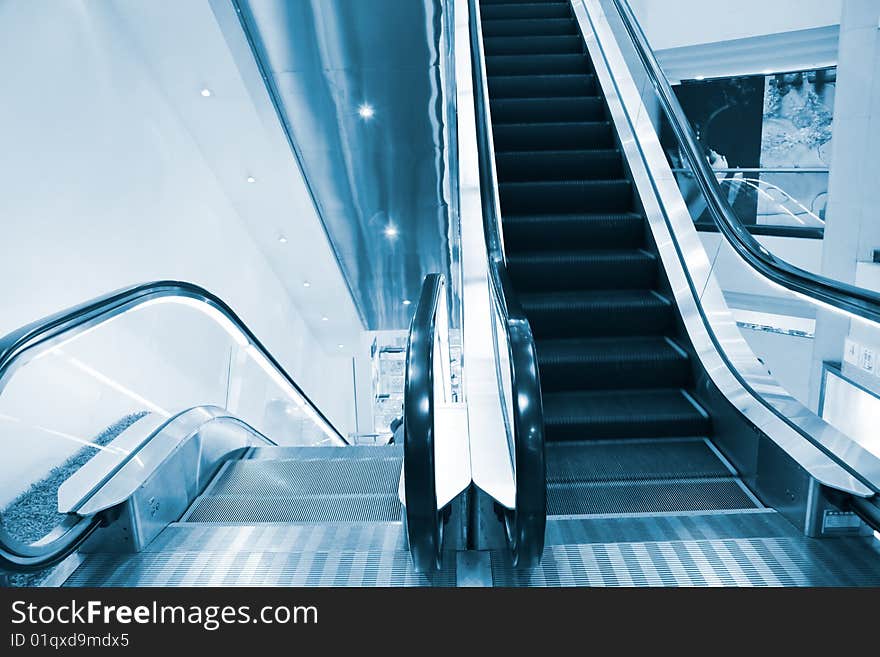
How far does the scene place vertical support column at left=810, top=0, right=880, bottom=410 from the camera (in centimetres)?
649

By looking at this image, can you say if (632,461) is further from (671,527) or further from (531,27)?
(531,27)

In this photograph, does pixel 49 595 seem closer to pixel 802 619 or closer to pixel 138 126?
pixel 802 619

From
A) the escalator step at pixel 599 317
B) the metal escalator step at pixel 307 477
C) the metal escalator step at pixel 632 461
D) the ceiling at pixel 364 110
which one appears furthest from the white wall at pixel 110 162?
the metal escalator step at pixel 632 461

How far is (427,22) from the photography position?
6895 mm

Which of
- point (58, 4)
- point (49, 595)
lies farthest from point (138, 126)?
point (49, 595)

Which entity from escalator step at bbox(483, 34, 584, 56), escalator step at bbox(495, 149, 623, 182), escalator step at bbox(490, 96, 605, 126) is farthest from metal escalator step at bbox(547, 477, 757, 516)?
escalator step at bbox(483, 34, 584, 56)

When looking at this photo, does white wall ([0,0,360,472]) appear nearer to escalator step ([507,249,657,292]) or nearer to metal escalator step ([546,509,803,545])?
escalator step ([507,249,657,292])

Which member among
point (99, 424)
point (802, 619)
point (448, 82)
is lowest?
point (99, 424)

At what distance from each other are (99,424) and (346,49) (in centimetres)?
458

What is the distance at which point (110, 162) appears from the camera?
628 cm

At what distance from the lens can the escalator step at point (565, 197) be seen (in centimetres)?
464

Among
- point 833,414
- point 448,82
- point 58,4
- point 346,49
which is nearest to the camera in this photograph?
point 833,414

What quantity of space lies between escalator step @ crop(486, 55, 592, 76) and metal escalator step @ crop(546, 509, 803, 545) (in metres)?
4.43

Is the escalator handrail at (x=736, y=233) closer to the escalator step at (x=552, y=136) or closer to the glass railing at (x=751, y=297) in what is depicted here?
the glass railing at (x=751, y=297)
